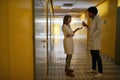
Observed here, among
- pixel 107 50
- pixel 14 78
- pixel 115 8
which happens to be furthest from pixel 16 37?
pixel 107 50

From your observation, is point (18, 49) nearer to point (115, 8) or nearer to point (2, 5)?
point (2, 5)

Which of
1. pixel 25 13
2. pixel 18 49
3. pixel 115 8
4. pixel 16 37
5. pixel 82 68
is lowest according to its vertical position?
pixel 82 68

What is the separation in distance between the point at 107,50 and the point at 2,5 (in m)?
6.17

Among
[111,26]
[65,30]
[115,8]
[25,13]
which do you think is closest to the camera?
[25,13]

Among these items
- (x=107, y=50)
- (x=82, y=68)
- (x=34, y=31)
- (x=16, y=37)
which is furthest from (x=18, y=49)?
(x=107, y=50)

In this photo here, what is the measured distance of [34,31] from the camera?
234 cm

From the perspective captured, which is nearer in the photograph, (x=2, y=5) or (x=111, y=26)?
(x=2, y=5)

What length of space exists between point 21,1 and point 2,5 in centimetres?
23

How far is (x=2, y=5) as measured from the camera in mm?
2301

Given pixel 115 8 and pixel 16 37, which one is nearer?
pixel 16 37

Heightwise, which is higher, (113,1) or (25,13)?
(113,1)

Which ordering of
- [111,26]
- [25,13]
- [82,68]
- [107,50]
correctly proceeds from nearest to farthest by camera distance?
[25,13], [82,68], [111,26], [107,50]

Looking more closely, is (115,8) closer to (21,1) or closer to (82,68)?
(82,68)

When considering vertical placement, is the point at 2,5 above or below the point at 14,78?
above
